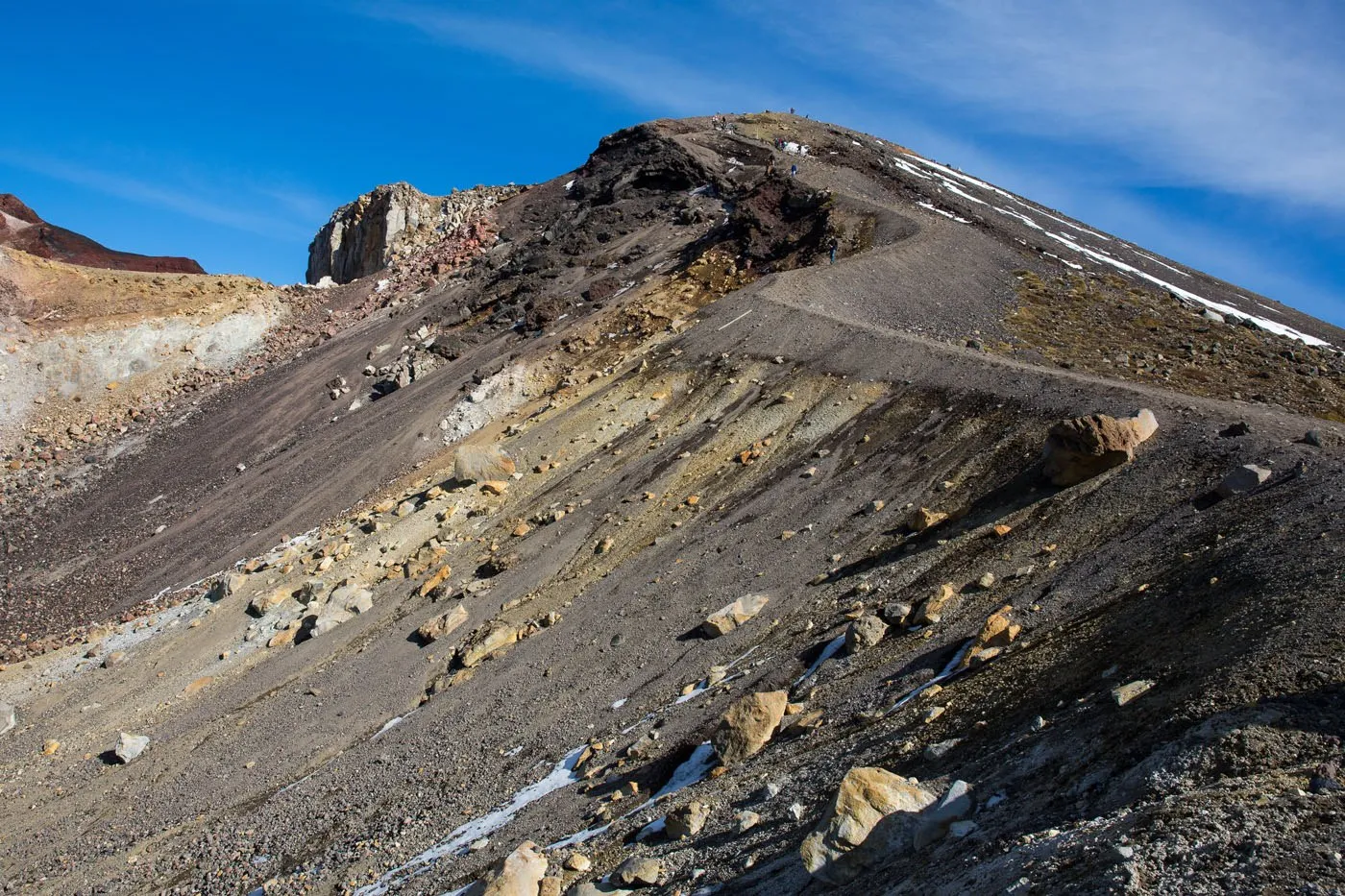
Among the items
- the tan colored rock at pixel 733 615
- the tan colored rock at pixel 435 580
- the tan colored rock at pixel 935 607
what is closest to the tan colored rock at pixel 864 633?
the tan colored rock at pixel 935 607

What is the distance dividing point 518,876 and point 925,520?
10.8 m

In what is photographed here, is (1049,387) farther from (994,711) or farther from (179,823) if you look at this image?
(179,823)

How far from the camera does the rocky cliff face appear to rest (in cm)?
6091

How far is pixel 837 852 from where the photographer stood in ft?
26.5

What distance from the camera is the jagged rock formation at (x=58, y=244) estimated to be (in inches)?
3501

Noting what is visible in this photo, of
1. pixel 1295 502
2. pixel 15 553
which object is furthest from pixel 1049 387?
pixel 15 553

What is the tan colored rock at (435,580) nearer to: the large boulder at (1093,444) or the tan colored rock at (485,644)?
the tan colored rock at (485,644)

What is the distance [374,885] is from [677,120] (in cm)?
5662

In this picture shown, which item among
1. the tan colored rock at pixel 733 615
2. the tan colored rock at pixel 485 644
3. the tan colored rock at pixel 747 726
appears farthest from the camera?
the tan colored rock at pixel 485 644

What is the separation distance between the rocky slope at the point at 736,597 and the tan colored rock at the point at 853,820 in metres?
0.04

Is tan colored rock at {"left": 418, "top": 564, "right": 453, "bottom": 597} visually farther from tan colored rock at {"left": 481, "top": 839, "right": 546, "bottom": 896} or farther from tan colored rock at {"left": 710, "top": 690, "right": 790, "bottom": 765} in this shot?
tan colored rock at {"left": 481, "top": 839, "right": 546, "bottom": 896}

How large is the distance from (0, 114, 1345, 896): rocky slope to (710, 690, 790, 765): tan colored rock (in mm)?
59

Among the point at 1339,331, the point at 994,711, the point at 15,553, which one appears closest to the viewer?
the point at 994,711

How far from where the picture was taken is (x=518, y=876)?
426 inches
